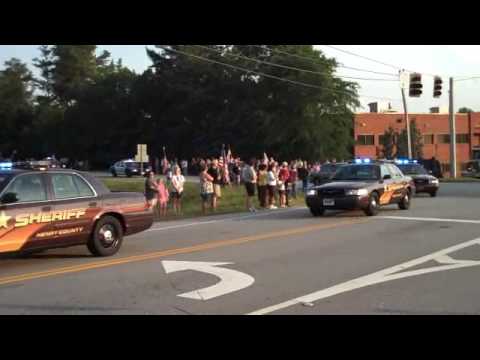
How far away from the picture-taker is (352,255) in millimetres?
11102

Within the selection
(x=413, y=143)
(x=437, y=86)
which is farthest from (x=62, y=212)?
(x=413, y=143)

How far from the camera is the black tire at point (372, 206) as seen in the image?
58.9 ft

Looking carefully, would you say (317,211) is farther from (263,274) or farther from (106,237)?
(263,274)

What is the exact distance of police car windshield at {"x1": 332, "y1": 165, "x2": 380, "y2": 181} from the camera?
19047 millimetres

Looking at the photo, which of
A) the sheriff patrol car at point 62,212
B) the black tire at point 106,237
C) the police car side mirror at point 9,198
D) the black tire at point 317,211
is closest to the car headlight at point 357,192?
the black tire at point 317,211

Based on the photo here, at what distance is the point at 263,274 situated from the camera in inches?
365

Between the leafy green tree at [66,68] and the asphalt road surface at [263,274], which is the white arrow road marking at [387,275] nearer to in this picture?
the asphalt road surface at [263,274]

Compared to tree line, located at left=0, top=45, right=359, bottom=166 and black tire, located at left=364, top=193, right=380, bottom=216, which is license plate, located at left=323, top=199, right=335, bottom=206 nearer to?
black tire, located at left=364, top=193, right=380, bottom=216

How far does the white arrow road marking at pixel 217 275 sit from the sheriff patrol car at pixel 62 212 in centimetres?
156

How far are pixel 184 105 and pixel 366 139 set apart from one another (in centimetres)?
2305

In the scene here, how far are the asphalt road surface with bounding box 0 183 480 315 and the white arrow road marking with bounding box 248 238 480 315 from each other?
0.01 meters
